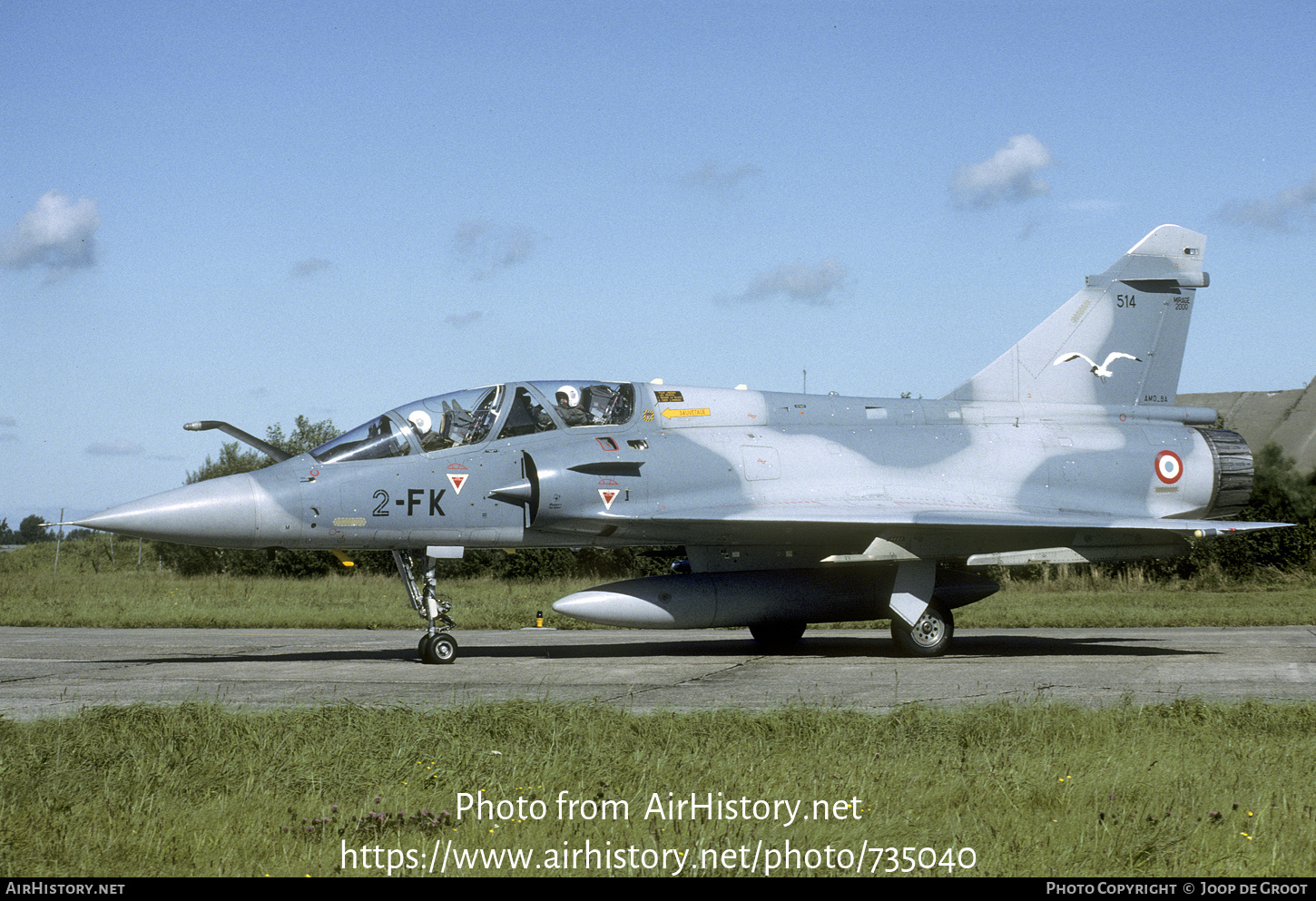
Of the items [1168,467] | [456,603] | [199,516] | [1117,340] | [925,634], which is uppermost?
[1117,340]

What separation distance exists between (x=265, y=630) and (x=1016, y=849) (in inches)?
601

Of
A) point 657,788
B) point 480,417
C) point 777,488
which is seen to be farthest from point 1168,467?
point 657,788

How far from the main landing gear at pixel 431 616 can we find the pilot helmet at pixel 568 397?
223cm

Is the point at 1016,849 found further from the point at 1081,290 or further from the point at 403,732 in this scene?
the point at 1081,290

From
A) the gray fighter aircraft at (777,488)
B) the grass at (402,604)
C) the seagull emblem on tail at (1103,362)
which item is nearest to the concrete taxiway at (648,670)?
the gray fighter aircraft at (777,488)

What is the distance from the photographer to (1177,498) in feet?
48.3

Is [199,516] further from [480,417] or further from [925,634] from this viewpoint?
[925,634]

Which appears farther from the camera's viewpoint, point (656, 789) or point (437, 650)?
point (437, 650)

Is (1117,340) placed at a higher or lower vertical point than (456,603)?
higher

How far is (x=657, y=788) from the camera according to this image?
218 inches

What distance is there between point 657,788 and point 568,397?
7.70 m

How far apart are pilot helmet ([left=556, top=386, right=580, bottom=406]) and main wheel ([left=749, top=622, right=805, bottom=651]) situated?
374cm

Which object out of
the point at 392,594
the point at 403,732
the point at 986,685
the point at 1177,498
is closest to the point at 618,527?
the point at 986,685

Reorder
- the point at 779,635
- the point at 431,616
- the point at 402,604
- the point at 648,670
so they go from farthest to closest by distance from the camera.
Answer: the point at 402,604
the point at 779,635
the point at 431,616
the point at 648,670
